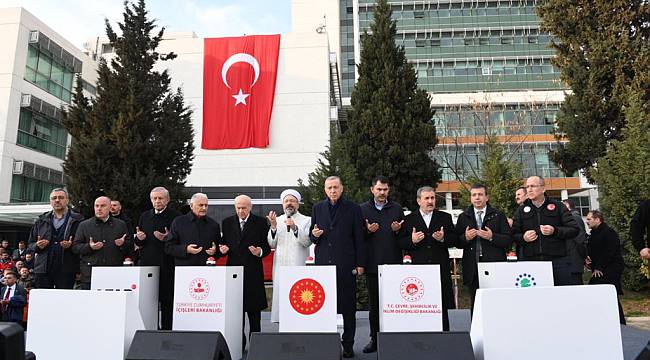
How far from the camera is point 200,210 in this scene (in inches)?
192

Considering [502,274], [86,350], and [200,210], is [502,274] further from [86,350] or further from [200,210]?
[86,350]

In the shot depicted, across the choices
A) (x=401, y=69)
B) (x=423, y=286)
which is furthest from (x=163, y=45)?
(x=423, y=286)

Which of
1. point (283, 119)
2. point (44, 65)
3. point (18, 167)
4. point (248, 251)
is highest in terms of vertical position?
point (44, 65)

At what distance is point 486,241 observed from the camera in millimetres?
4727

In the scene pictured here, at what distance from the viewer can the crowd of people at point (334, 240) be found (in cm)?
457

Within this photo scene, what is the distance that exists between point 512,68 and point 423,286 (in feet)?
115

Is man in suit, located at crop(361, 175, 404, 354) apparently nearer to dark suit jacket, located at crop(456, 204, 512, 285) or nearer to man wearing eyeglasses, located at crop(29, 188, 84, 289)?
dark suit jacket, located at crop(456, 204, 512, 285)

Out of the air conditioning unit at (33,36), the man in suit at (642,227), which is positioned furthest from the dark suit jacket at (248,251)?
the air conditioning unit at (33,36)

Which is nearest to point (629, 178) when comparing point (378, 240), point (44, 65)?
point (378, 240)

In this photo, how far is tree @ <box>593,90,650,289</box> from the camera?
984 centimetres

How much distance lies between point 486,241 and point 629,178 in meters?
7.55

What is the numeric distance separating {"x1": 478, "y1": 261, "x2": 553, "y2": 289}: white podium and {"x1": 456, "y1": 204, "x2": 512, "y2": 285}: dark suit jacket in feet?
2.24

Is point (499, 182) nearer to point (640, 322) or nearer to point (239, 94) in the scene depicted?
point (640, 322)

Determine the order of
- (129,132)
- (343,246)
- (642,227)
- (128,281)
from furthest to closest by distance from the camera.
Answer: (129,132) → (642,227) → (343,246) → (128,281)
